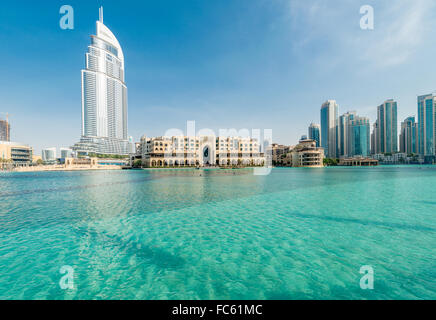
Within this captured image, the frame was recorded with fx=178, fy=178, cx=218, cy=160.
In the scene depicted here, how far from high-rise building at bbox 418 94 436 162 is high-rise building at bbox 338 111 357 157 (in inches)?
1968

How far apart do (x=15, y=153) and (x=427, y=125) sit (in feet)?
920

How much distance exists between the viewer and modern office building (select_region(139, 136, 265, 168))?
94812 mm

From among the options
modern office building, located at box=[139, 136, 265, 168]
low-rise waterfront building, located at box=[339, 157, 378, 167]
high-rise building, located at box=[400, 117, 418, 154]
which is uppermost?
high-rise building, located at box=[400, 117, 418, 154]

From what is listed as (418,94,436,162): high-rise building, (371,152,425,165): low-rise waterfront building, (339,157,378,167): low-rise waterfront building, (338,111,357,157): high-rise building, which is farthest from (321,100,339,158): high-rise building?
(418,94,436,162): high-rise building

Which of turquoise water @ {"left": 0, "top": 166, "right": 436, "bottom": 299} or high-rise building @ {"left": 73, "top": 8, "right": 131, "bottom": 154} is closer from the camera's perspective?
turquoise water @ {"left": 0, "top": 166, "right": 436, "bottom": 299}

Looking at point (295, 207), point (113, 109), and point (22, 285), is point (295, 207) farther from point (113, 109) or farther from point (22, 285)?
point (113, 109)

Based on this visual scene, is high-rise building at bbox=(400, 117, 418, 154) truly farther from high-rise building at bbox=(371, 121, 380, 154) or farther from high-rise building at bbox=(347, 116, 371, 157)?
high-rise building at bbox=(347, 116, 371, 157)

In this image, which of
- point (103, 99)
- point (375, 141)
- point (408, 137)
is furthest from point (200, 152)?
point (408, 137)

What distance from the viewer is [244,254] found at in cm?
666

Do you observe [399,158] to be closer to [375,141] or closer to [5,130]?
[375,141]

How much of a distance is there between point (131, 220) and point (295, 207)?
37.2ft

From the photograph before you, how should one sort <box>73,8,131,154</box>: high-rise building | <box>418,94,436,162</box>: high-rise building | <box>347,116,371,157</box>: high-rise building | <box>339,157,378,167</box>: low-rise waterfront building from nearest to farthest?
<box>339,157,378,167</box>: low-rise waterfront building → <box>73,8,131,154</box>: high-rise building → <box>418,94,436,162</box>: high-rise building → <box>347,116,371,157</box>: high-rise building

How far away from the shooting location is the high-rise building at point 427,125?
13400 centimetres

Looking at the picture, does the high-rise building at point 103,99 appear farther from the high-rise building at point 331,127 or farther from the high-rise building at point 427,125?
the high-rise building at point 427,125
